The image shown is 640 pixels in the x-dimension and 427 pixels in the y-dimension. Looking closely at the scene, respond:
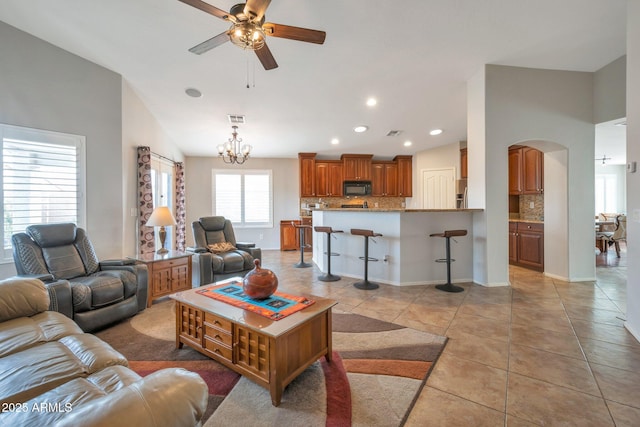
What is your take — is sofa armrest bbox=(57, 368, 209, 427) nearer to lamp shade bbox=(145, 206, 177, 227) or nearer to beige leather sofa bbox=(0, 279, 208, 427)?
beige leather sofa bbox=(0, 279, 208, 427)

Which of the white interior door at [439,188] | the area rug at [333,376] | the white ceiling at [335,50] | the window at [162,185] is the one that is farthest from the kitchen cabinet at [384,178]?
the area rug at [333,376]

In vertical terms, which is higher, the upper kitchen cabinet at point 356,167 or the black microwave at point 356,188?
the upper kitchen cabinet at point 356,167

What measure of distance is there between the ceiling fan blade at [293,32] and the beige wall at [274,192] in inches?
220

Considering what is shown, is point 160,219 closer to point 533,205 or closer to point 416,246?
point 416,246

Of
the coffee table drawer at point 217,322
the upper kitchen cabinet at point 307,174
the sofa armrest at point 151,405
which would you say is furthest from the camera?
the upper kitchen cabinet at point 307,174

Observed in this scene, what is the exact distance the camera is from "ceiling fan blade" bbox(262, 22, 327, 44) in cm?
213

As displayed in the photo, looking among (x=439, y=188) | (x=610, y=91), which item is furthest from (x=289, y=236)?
(x=610, y=91)

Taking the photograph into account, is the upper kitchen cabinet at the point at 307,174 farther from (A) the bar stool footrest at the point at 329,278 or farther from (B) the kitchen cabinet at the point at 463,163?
(B) the kitchen cabinet at the point at 463,163

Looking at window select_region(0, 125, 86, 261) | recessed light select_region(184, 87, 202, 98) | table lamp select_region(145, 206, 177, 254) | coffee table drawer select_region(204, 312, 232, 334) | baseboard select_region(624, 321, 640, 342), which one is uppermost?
recessed light select_region(184, 87, 202, 98)

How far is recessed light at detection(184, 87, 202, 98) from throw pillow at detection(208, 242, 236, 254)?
2.38 meters

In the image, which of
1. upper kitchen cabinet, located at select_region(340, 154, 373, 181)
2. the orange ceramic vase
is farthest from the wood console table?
upper kitchen cabinet, located at select_region(340, 154, 373, 181)

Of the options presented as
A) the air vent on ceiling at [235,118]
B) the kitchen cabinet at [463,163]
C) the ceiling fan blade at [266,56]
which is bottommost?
the kitchen cabinet at [463,163]

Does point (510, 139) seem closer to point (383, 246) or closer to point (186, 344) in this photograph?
point (383, 246)

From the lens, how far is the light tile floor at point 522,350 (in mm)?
1572
